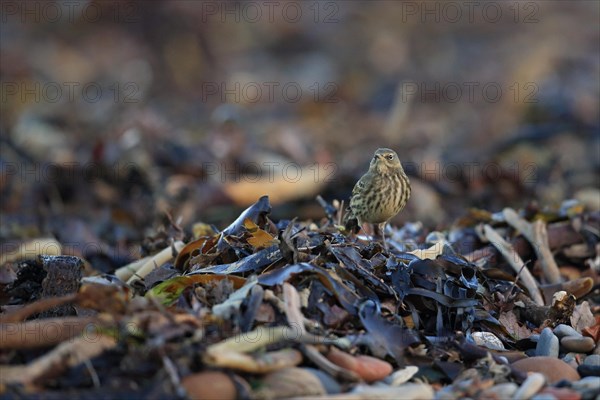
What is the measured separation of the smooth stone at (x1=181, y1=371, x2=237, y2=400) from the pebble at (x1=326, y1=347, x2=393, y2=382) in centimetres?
43

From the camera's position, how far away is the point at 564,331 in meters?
3.79

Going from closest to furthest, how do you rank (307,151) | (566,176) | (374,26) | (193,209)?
(193,209)
(566,176)
(307,151)
(374,26)

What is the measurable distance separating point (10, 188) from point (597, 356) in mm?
5354

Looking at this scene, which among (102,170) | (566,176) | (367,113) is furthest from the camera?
(367,113)

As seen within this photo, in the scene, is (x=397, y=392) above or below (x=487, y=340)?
above

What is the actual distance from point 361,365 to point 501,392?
491 millimetres

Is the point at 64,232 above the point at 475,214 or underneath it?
underneath

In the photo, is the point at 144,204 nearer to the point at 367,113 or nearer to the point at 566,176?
the point at 566,176

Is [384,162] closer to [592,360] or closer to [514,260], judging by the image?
[514,260]

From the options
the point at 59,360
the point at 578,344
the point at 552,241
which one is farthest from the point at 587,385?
the point at 552,241

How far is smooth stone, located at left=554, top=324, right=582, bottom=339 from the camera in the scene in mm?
3785

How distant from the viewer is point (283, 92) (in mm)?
13891

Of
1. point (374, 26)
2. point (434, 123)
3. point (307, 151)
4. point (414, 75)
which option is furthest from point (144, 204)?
point (374, 26)

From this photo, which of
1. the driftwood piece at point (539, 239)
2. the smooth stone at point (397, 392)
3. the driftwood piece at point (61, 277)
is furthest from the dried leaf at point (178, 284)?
the driftwood piece at point (539, 239)
